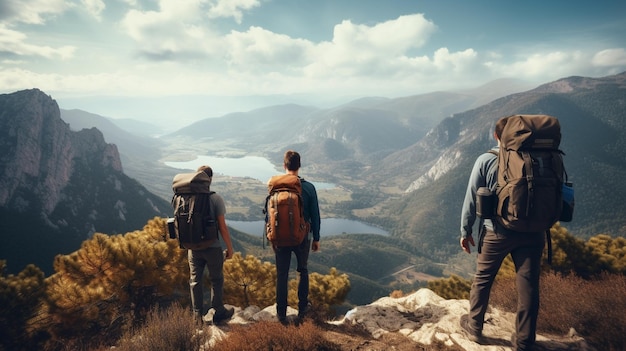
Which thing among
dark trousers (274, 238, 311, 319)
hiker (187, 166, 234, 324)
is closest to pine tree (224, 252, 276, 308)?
hiker (187, 166, 234, 324)

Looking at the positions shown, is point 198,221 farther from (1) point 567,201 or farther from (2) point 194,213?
(1) point 567,201

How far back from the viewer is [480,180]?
15.1 ft

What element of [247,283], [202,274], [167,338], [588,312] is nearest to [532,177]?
[588,312]

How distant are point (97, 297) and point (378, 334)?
7122mm

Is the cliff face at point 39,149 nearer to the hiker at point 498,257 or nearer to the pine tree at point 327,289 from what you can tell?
the pine tree at point 327,289

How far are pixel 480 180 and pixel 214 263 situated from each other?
16.3 ft

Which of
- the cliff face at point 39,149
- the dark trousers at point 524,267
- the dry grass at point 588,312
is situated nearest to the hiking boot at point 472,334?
the dark trousers at point 524,267

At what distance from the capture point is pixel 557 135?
13.1ft

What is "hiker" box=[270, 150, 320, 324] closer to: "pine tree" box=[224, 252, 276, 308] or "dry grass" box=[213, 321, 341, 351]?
"dry grass" box=[213, 321, 341, 351]

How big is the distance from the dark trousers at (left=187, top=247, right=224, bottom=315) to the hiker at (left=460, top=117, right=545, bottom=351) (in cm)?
451

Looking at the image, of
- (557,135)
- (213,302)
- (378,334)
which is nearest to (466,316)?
(378,334)

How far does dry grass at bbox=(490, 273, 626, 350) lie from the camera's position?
468 centimetres

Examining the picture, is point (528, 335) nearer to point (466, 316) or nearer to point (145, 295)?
point (466, 316)

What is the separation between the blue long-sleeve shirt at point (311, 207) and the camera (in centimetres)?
545
